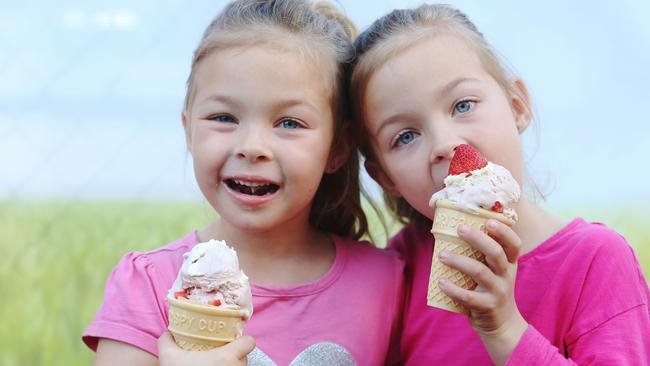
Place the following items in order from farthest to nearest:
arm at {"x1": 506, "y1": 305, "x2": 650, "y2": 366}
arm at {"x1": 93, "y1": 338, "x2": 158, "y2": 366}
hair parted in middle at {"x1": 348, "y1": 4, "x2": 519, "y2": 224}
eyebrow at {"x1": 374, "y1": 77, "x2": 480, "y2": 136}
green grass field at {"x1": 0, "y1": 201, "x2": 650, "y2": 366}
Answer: green grass field at {"x1": 0, "y1": 201, "x2": 650, "y2": 366}, hair parted in middle at {"x1": 348, "y1": 4, "x2": 519, "y2": 224}, eyebrow at {"x1": 374, "y1": 77, "x2": 480, "y2": 136}, arm at {"x1": 93, "y1": 338, "x2": 158, "y2": 366}, arm at {"x1": 506, "y1": 305, "x2": 650, "y2": 366}

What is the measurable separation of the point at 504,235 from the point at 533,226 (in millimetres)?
487

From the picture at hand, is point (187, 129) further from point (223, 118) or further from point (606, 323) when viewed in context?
point (606, 323)

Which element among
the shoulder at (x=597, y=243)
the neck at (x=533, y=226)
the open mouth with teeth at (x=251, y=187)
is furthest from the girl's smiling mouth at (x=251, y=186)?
the shoulder at (x=597, y=243)

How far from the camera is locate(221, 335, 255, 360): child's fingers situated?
1.95m

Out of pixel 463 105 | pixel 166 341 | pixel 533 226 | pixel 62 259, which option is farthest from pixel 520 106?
pixel 62 259

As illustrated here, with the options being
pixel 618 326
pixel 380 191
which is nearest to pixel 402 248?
pixel 380 191

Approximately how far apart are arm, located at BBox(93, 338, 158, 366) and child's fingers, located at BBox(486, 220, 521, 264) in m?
1.04

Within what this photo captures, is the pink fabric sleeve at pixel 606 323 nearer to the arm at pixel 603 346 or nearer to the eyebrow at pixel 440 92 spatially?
the arm at pixel 603 346

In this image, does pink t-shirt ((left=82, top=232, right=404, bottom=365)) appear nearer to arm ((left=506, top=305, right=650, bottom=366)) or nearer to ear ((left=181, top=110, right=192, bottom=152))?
ear ((left=181, top=110, right=192, bottom=152))

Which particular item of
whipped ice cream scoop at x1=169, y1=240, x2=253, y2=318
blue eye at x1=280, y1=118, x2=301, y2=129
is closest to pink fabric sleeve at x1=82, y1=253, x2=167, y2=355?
whipped ice cream scoop at x1=169, y1=240, x2=253, y2=318

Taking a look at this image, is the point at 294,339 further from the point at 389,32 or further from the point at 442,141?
the point at 389,32

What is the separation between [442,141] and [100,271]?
2598mm

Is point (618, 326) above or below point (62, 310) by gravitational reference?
above

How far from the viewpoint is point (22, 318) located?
407 centimetres
